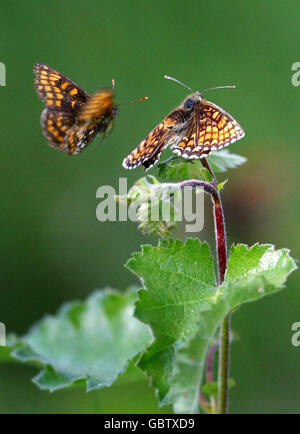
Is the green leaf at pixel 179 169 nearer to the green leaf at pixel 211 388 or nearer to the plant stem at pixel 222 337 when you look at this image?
the plant stem at pixel 222 337

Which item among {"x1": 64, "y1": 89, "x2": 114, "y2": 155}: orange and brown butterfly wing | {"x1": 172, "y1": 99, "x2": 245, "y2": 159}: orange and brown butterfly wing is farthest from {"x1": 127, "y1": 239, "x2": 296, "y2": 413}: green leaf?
{"x1": 64, "y1": 89, "x2": 114, "y2": 155}: orange and brown butterfly wing

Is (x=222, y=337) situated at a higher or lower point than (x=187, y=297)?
lower

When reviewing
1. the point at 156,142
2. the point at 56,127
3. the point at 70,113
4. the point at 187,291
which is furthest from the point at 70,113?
the point at 187,291

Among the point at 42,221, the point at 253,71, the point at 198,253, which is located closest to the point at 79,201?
the point at 42,221

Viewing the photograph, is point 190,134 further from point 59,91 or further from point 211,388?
point 211,388

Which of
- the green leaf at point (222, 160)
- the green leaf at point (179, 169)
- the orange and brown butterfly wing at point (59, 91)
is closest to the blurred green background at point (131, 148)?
the orange and brown butterfly wing at point (59, 91)

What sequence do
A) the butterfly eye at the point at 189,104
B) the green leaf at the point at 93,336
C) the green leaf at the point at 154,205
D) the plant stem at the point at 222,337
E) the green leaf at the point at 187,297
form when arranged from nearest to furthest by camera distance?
the green leaf at the point at 187,297, the plant stem at the point at 222,337, the green leaf at the point at 154,205, the butterfly eye at the point at 189,104, the green leaf at the point at 93,336

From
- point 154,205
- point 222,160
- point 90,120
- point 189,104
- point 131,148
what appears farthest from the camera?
point 131,148

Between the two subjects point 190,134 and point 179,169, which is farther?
point 190,134

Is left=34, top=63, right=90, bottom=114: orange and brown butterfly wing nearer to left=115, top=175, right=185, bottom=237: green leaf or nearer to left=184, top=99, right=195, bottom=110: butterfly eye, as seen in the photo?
left=184, top=99, right=195, bottom=110: butterfly eye
